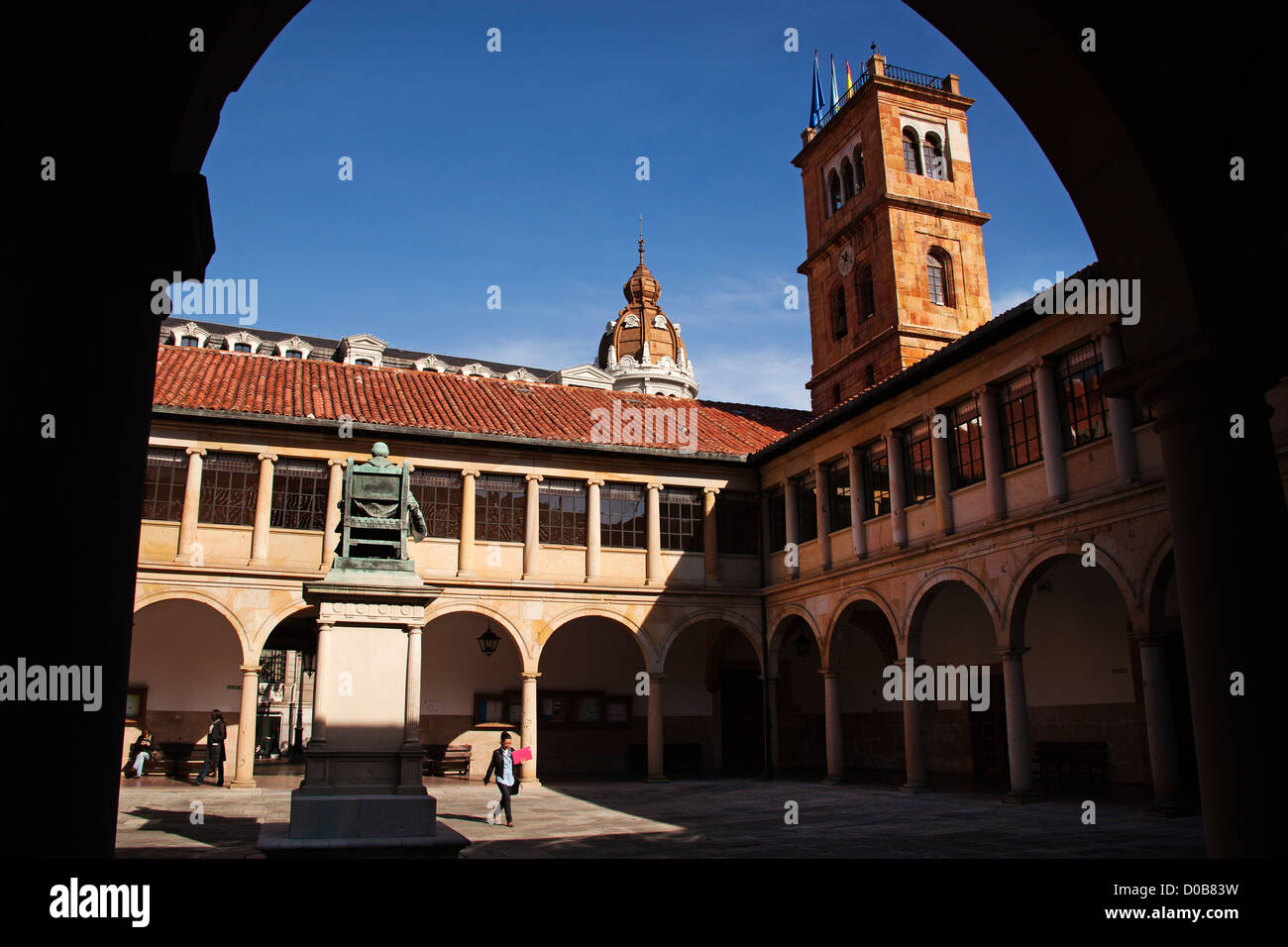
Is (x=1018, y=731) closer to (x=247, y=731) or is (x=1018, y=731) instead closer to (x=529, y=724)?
(x=529, y=724)

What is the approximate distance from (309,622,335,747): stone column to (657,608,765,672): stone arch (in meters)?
15.7

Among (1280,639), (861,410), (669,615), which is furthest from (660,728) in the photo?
(1280,639)

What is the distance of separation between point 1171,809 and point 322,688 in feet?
34.6

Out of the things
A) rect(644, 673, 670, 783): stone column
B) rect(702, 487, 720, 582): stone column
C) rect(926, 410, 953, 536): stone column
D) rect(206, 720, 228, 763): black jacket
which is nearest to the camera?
rect(926, 410, 953, 536): stone column

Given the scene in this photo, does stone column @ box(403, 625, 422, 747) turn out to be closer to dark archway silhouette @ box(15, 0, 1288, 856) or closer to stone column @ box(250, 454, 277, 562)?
dark archway silhouette @ box(15, 0, 1288, 856)

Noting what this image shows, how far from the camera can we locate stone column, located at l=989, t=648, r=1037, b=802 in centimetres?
1560

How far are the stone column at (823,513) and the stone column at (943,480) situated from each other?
13.2ft

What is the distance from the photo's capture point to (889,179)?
2975 cm

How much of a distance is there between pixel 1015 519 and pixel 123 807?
1469 centimetres

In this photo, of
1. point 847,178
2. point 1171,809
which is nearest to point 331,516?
point 1171,809

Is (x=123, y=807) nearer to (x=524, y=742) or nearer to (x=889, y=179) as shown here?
(x=524, y=742)

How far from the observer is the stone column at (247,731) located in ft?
65.7

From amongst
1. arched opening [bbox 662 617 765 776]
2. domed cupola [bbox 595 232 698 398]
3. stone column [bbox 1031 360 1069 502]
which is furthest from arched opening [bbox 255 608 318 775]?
domed cupola [bbox 595 232 698 398]

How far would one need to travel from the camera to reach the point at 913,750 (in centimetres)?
1869
